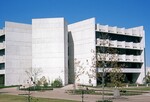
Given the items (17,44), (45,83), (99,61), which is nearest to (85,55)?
(45,83)

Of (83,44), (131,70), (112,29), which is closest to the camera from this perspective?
Answer: (83,44)

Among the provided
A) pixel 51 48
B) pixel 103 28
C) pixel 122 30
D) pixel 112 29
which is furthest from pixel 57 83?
pixel 122 30

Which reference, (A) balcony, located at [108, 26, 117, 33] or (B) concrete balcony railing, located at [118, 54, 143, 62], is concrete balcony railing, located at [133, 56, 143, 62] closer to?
(B) concrete balcony railing, located at [118, 54, 143, 62]

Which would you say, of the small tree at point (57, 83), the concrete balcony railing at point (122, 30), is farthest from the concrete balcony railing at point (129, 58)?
the small tree at point (57, 83)

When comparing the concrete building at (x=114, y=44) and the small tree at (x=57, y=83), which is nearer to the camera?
the small tree at (x=57, y=83)

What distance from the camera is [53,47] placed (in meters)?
74.0

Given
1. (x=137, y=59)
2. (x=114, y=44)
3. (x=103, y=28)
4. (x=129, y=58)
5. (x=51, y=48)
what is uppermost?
(x=103, y=28)

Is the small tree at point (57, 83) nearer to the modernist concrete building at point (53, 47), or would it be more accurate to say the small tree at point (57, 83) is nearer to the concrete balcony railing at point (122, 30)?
the modernist concrete building at point (53, 47)

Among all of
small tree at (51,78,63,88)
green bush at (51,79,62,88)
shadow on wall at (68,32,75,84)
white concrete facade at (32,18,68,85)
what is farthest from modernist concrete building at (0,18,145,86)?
green bush at (51,79,62,88)

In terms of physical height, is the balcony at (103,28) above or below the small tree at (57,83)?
above

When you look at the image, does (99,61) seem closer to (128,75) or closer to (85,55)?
(85,55)

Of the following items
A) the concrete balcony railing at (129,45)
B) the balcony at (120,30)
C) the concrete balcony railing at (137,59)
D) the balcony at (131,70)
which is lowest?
the balcony at (131,70)

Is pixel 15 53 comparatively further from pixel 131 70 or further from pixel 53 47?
pixel 131 70

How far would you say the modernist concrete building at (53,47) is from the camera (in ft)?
239
